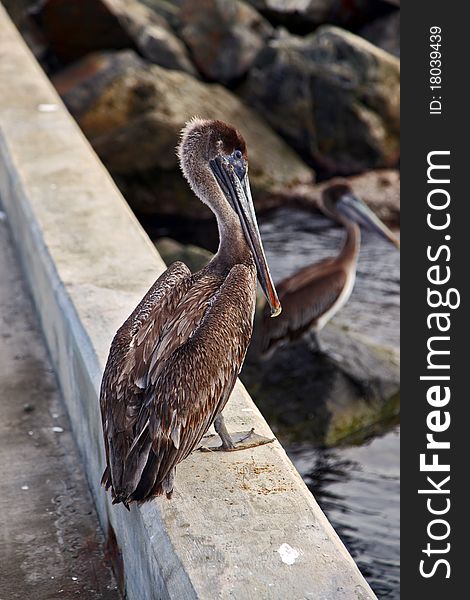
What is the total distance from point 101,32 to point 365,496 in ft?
25.4

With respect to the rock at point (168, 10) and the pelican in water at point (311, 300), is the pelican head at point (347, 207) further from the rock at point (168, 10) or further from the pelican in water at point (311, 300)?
the rock at point (168, 10)

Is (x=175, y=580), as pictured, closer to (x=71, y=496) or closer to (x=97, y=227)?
(x=71, y=496)

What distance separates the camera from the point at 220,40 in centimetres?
1330

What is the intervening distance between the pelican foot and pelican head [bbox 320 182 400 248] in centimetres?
565

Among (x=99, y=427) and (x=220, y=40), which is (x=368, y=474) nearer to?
Answer: (x=99, y=427)

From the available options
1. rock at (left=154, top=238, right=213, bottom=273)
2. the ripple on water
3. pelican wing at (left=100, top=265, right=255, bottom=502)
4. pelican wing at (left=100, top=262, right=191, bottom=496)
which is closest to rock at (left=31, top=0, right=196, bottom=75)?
the ripple on water

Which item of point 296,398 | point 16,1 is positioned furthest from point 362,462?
point 16,1

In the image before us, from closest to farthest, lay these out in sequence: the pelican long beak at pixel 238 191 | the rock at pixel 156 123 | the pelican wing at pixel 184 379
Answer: the pelican wing at pixel 184 379
the pelican long beak at pixel 238 191
the rock at pixel 156 123

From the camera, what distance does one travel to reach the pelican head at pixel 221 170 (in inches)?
165

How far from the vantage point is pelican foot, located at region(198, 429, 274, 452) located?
3.84 meters

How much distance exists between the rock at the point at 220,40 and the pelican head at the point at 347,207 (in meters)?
4.24

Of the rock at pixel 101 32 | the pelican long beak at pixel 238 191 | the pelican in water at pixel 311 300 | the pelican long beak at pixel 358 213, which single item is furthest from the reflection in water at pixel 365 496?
the rock at pixel 101 32

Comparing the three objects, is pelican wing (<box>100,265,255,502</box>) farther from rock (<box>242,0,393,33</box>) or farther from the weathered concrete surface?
rock (<box>242,0,393,33</box>)

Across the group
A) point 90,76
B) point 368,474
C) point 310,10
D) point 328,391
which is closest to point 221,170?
Result: point 328,391
